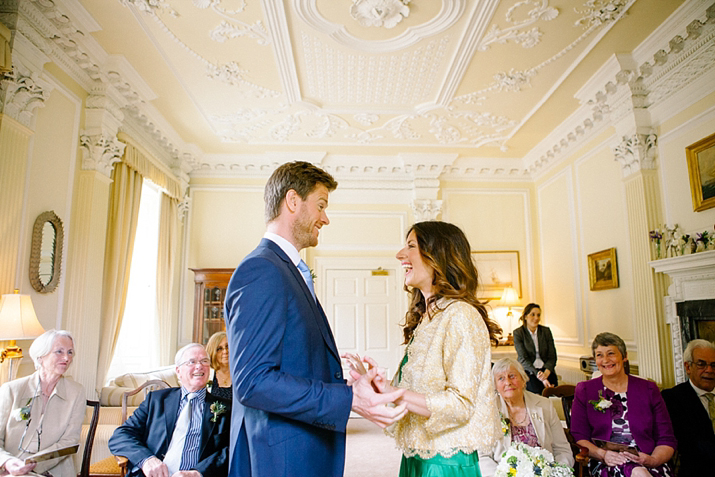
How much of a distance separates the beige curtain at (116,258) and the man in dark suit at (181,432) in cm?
268

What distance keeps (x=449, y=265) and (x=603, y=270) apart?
4.69 metres

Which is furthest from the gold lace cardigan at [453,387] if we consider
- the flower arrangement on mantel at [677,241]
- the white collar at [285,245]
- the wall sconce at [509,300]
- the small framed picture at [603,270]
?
the wall sconce at [509,300]

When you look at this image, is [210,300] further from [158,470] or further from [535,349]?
[158,470]

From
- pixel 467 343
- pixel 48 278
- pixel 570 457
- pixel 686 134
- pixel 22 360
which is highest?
pixel 686 134

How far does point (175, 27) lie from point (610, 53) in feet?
13.4

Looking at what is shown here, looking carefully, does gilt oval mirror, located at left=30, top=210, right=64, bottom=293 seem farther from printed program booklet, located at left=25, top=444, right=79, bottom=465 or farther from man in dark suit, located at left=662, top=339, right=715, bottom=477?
man in dark suit, located at left=662, top=339, right=715, bottom=477

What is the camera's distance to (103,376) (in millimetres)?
4723

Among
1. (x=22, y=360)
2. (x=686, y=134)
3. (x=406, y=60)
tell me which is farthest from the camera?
(x=406, y=60)

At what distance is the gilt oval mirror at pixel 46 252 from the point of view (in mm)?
3873

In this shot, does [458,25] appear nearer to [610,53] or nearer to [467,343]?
[610,53]

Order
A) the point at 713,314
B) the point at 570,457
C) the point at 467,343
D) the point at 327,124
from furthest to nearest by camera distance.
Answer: the point at 327,124, the point at 713,314, the point at 570,457, the point at 467,343

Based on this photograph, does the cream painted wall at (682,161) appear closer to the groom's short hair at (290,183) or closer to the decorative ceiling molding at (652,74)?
the decorative ceiling molding at (652,74)

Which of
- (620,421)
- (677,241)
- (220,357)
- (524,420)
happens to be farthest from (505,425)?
(677,241)

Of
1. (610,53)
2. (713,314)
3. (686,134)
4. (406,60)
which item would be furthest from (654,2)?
(713,314)
